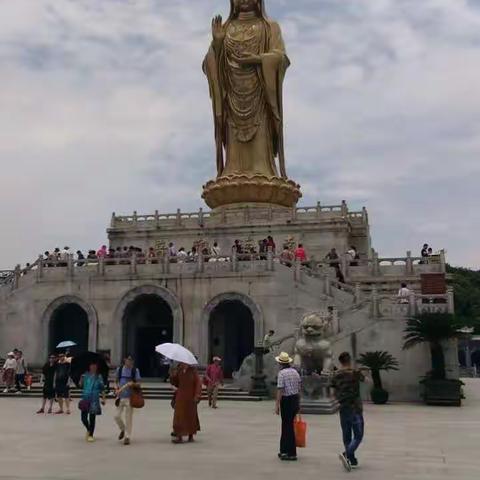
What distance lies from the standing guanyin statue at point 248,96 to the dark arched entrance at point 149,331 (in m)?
11.2

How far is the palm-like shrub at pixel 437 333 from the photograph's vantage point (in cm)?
2338

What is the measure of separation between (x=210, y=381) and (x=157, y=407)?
68.4 inches

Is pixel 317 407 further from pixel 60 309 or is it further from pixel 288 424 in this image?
pixel 60 309

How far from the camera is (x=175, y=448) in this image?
40.9 ft

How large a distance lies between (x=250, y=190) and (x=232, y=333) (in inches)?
450

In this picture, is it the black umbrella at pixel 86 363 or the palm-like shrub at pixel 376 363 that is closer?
the black umbrella at pixel 86 363

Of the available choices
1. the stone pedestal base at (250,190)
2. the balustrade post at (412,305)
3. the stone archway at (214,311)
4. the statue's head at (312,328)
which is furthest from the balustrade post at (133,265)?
the balustrade post at (412,305)

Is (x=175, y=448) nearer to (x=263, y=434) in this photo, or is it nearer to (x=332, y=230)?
(x=263, y=434)

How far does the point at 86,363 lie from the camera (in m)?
16.0

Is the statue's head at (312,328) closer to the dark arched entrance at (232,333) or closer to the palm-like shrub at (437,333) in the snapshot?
the palm-like shrub at (437,333)

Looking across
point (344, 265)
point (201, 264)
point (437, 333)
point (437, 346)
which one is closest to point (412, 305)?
point (437, 333)

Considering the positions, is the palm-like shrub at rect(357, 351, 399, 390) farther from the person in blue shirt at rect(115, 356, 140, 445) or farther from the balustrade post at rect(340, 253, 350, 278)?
the person in blue shirt at rect(115, 356, 140, 445)

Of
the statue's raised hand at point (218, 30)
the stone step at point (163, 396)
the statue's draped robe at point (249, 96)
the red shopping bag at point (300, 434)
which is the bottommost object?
the red shopping bag at point (300, 434)

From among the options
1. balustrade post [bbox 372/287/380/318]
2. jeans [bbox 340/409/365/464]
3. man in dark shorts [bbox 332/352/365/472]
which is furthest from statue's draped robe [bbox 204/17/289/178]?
jeans [bbox 340/409/365/464]
